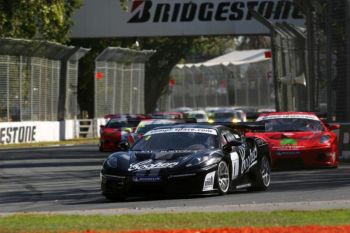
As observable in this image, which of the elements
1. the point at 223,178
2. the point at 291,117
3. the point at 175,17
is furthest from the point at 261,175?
the point at 175,17

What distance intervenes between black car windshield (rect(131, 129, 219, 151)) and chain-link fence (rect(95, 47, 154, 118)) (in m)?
38.4

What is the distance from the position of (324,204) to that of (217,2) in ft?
130

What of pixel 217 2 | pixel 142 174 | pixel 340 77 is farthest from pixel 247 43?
pixel 142 174

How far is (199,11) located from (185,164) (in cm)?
3805

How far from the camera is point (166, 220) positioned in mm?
12383

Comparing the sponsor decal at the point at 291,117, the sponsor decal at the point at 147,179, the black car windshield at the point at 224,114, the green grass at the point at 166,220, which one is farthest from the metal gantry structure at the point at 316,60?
the green grass at the point at 166,220

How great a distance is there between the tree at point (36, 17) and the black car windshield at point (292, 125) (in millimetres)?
18912

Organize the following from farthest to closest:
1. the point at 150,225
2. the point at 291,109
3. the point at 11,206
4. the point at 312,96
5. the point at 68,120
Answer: the point at 68,120 < the point at 291,109 < the point at 312,96 < the point at 11,206 < the point at 150,225

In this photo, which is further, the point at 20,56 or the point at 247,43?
the point at 247,43

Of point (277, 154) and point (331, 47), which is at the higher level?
point (331, 47)

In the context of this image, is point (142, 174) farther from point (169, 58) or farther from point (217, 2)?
point (169, 58)

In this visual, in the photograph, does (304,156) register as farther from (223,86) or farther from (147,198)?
(223,86)

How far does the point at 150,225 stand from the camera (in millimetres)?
11820

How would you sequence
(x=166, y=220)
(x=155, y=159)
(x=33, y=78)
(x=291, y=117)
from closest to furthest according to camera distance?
1. (x=166, y=220)
2. (x=155, y=159)
3. (x=291, y=117)
4. (x=33, y=78)
